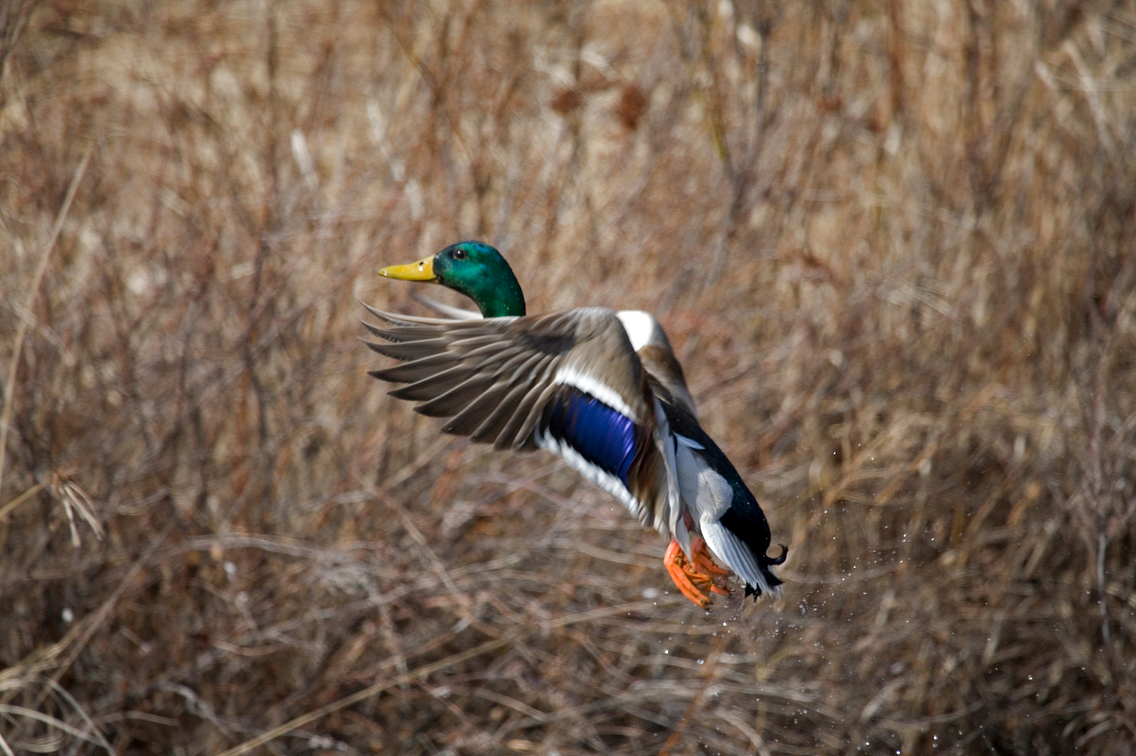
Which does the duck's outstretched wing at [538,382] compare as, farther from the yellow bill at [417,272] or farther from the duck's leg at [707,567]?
the duck's leg at [707,567]

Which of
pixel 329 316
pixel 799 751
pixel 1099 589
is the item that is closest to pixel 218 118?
pixel 329 316

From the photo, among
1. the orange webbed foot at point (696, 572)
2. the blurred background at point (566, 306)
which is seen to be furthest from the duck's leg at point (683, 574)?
the blurred background at point (566, 306)

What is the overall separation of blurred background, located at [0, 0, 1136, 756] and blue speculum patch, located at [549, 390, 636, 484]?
121 cm

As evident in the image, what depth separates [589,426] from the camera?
3004mm

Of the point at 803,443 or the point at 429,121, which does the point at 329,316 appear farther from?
the point at 803,443

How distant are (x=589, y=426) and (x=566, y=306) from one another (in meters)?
2.10

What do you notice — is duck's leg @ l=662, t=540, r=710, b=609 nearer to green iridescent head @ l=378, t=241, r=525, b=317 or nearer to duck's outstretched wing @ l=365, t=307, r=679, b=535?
duck's outstretched wing @ l=365, t=307, r=679, b=535

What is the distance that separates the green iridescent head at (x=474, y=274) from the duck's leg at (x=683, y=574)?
0.79 m

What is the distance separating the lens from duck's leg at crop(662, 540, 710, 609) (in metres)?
3.30

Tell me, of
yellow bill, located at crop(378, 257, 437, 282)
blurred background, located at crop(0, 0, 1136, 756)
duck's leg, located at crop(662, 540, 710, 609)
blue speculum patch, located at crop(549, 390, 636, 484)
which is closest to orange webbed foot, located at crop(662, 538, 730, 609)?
duck's leg, located at crop(662, 540, 710, 609)

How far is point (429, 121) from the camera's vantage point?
5.10 metres

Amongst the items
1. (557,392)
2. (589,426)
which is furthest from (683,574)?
(557,392)

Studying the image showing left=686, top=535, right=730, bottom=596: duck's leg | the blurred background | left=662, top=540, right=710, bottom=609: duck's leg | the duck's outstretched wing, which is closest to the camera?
the duck's outstretched wing

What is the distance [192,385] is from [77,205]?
1.01 meters
